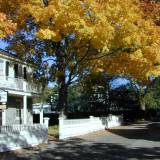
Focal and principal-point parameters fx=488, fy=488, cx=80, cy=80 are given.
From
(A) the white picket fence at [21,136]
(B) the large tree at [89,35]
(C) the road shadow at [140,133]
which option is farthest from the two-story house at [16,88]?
(A) the white picket fence at [21,136]

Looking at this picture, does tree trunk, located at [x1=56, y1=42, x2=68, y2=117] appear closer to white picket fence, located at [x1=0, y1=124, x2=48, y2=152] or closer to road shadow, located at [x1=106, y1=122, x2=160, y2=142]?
road shadow, located at [x1=106, y1=122, x2=160, y2=142]

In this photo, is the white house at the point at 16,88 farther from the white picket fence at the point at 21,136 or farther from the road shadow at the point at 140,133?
the white picket fence at the point at 21,136

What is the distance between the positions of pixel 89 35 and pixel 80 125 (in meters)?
7.85

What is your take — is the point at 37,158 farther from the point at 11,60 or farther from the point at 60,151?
the point at 11,60

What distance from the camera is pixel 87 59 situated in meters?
33.6

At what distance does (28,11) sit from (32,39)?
12.4 feet

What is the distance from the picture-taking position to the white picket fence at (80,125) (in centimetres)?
2943

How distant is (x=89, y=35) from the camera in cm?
2811

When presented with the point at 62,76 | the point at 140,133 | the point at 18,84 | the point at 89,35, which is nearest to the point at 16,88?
the point at 18,84

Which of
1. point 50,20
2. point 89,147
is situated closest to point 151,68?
point 50,20

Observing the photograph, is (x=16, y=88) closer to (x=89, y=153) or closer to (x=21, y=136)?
(x=21, y=136)

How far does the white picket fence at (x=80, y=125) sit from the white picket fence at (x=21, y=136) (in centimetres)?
342

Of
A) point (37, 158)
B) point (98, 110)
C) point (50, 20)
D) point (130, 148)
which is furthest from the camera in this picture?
point (98, 110)

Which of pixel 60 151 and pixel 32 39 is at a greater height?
pixel 32 39
